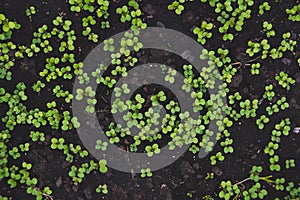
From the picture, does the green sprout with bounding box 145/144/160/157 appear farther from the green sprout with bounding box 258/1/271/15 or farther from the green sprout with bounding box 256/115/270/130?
the green sprout with bounding box 258/1/271/15

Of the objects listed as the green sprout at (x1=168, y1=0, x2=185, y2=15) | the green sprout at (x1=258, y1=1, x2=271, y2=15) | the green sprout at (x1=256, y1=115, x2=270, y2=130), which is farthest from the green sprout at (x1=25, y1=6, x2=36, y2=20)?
the green sprout at (x1=256, y1=115, x2=270, y2=130)

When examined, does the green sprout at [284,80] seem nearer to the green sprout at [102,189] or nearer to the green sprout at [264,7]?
the green sprout at [264,7]

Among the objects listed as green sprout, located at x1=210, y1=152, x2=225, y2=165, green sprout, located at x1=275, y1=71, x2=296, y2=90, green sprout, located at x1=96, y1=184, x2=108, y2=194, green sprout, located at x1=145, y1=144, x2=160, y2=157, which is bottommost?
green sprout, located at x1=96, y1=184, x2=108, y2=194

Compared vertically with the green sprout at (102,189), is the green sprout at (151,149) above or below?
above

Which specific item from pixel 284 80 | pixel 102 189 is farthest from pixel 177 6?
pixel 102 189

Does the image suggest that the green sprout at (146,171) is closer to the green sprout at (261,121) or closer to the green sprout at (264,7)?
the green sprout at (261,121)

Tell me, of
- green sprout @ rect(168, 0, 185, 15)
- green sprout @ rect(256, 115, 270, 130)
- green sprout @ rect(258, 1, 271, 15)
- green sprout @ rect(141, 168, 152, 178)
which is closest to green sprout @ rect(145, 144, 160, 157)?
green sprout @ rect(141, 168, 152, 178)

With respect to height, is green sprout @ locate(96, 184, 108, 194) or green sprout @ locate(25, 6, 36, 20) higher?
green sprout @ locate(25, 6, 36, 20)

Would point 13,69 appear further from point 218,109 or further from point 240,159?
point 240,159

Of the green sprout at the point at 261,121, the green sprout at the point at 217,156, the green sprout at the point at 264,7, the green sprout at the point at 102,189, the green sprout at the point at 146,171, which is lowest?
the green sprout at the point at 102,189

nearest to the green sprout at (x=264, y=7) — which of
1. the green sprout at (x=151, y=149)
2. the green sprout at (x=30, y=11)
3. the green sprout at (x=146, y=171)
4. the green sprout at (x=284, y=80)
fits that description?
the green sprout at (x=284, y=80)

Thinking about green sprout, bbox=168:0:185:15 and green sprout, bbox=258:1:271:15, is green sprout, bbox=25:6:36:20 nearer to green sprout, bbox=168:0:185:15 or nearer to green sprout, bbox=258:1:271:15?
green sprout, bbox=168:0:185:15
